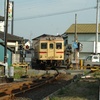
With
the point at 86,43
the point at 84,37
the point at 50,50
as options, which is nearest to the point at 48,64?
the point at 50,50

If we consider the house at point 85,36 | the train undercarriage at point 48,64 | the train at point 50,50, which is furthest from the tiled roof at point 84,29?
the train at point 50,50

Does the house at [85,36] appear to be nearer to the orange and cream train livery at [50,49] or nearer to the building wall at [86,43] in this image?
the building wall at [86,43]

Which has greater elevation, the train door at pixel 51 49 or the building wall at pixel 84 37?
the building wall at pixel 84 37

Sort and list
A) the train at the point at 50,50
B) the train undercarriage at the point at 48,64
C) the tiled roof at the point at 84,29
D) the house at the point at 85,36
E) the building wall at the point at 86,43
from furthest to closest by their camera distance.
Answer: the tiled roof at the point at 84,29
the house at the point at 85,36
the building wall at the point at 86,43
the train undercarriage at the point at 48,64
the train at the point at 50,50

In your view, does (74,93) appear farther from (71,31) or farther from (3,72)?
(71,31)

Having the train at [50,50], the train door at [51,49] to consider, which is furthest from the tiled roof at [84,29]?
the train door at [51,49]

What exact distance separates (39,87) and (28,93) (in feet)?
8.60

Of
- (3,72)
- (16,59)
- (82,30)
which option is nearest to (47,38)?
(16,59)

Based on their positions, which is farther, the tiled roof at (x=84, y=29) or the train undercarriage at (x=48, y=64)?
the tiled roof at (x=84, y=29)

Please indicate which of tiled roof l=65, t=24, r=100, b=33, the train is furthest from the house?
the train

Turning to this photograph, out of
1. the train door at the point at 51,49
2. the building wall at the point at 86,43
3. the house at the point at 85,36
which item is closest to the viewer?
the train door at the point at 51,49

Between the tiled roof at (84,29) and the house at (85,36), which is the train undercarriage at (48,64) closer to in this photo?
the house at (85,36)

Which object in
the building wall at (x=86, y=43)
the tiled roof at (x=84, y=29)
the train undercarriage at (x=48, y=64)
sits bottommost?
the train undercarriage at (x=48, y=64)

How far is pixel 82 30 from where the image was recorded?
67.6 m
